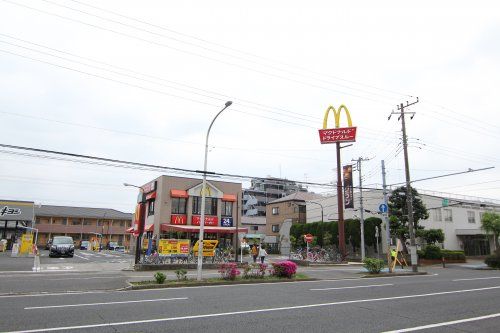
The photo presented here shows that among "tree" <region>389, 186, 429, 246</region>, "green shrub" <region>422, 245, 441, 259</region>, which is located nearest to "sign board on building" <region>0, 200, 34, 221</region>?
"tree" <region>389, 186, 429, 246</region>

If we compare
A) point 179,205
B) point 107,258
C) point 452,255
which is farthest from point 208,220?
point 452,255

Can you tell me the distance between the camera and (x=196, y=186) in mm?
41094

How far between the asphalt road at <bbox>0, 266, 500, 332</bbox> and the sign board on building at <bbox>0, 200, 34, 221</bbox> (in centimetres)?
4595

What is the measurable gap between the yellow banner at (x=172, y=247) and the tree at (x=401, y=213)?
22.4 metres

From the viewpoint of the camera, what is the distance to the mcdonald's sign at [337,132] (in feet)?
125

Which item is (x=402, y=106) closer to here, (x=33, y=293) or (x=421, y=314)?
(x=421, y=314)

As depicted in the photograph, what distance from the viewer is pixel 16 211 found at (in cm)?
5184

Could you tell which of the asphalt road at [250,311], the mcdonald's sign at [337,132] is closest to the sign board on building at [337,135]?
the mcdonald's sign at [337,132]

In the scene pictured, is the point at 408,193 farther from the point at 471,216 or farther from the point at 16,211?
the point at 16,211

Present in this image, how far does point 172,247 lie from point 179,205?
14.1 metres

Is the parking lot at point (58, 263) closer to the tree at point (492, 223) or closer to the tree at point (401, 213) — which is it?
the tree at point (401, 213)

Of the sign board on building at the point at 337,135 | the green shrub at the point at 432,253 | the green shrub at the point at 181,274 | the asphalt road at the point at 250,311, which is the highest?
the sign board on building at the point at 337,135

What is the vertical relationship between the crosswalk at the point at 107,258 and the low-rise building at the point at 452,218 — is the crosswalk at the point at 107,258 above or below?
below

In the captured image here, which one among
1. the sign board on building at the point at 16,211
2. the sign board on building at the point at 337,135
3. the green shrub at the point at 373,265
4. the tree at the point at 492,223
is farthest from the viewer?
the sign board on building at the point at 16,211
